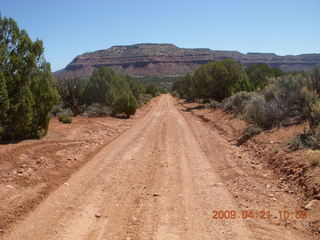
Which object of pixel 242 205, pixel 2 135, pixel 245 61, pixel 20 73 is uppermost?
pixel 245 61

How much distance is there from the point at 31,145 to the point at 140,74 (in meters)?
152

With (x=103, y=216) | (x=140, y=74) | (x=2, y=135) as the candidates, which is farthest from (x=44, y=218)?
(x=140, y=74)

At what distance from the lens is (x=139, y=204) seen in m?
6.13

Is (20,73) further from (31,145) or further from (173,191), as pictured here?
(173,191)

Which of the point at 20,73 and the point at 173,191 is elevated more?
the point at 20,73

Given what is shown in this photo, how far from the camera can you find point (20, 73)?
483 inches

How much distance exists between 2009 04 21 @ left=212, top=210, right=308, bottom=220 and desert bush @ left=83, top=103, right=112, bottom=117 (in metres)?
20.5

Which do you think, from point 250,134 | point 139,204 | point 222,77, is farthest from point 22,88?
point 222,77

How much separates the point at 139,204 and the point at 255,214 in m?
2.24

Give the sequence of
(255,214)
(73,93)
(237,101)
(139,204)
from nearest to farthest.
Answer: (255,214)
(139,204)
(237,101)
(73,93)

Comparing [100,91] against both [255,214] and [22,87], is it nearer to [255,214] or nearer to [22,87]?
[22,87]

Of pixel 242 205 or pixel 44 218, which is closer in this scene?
pixel 44 218

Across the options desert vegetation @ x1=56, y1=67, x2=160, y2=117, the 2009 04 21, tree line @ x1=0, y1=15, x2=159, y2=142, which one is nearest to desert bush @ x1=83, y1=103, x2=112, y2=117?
desert vegetation @ x1=56, y1=67, x2=160, y2=117

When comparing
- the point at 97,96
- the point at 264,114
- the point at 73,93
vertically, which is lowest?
the point at 264,114
